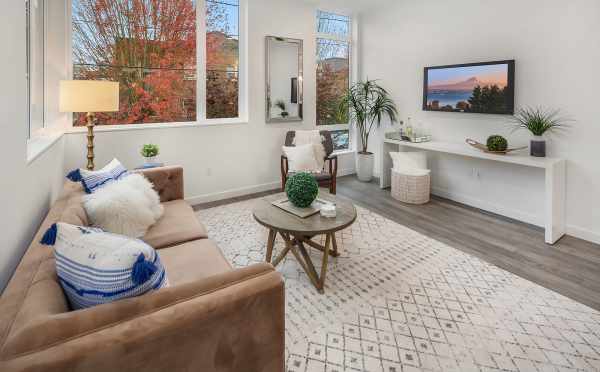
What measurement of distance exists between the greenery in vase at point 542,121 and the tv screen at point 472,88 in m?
0.20

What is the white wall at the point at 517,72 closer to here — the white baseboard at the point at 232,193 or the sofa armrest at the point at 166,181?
the white baseboard at the point at 232,193

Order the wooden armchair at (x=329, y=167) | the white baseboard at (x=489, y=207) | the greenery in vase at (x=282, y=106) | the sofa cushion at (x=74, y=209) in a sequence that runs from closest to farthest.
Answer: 1. the sofa cushion at (x=74, y=209)
2. the white baseboard at (x=489, y=207)
3. the wooden armchair at (x=329, y=167)
4. the greenery in vase at (x=282, y=106)

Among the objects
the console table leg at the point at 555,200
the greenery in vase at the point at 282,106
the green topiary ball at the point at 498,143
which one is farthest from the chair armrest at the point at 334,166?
the console table leg at the point at 555,200

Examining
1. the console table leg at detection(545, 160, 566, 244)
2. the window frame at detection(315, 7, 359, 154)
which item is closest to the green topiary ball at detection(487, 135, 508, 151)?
the console table leg at detection(545, 160, 566, 244)

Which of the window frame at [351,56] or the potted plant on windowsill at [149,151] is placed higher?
the window frame at [351,56]

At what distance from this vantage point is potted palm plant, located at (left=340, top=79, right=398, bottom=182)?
5.35 m

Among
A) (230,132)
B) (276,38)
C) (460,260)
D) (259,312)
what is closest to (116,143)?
(230,132)

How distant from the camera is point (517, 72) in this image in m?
3.72

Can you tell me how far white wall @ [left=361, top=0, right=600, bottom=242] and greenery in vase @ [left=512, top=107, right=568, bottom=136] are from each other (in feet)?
0.26

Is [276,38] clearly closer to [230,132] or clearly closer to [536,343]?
[230,132]

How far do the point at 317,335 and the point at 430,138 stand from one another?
362cm

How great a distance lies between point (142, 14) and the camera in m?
3.90

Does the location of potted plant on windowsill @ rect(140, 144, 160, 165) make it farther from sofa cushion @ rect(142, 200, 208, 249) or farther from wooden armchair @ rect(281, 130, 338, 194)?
wooden armchair @ rect(281, 130, 338, 194)

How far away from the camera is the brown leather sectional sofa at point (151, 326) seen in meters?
0.80
